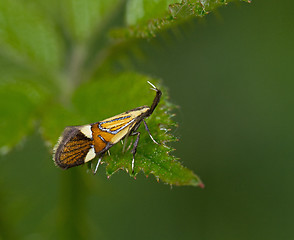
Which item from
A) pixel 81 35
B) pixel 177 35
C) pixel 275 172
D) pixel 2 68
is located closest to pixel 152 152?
pixel 177 35

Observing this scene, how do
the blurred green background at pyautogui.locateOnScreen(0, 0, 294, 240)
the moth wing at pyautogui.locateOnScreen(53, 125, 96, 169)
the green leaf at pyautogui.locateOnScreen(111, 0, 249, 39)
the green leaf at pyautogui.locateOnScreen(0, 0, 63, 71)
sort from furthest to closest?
the blurred green background at pyautogui.locateOnScreen(0, 0, 294, 240), the green leaf at pyautogui.locateOnScreen(0, 0, 63, 71), the moth wing at pyautogui.locateOnScreen(53, 125, 96, 169), the green leaf at pyautogui.locateOnScreen(111, 0, 249, 39)

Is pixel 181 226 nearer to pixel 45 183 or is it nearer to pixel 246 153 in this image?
pixel 246 153

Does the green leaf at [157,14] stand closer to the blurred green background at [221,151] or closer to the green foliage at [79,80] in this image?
the green foliage at [79,80]

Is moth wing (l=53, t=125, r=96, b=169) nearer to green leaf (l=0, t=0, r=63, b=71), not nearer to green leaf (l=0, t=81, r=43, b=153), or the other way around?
green leaf (l=0, t=81, r=43, b=153)

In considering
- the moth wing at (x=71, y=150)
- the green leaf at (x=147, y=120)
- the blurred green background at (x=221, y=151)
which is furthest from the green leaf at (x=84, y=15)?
the blurred green background at (x=221, y=151)

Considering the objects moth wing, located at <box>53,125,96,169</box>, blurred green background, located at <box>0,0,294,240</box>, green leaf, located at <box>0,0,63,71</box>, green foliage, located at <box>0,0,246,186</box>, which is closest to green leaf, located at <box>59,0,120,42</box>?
green foliage, located at <box>0,0,246,186</box>

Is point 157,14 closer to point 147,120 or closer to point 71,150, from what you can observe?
point 147,120

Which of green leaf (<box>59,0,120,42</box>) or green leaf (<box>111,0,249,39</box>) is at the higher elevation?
green leaf (<box>59,0,120,42</box>)
